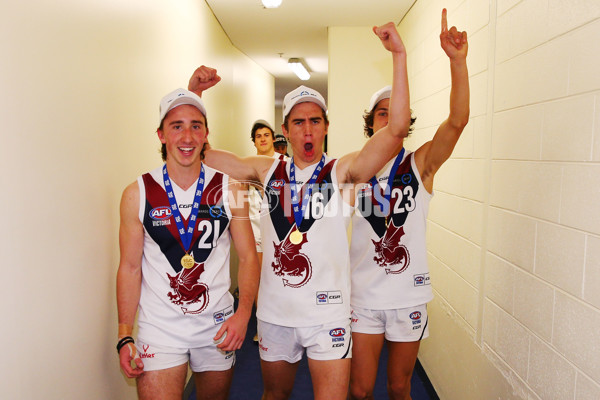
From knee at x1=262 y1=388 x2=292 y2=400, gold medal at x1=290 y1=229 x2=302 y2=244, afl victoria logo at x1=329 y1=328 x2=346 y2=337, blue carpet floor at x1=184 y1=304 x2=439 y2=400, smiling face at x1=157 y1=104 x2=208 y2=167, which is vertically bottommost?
blue carpet floor at x1=184 y1=304 x2=439 y2=400

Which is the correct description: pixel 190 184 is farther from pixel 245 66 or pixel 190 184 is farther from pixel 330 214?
pixel 245 66

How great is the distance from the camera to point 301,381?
11.8 feet

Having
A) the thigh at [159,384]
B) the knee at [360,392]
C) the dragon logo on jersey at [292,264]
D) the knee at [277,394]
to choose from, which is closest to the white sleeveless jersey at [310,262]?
the dragon logo on jersey at [292,264]

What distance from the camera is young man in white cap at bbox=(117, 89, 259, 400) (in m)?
1.93

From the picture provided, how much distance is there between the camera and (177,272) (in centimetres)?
195

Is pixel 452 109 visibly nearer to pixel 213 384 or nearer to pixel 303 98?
pixel 303 98

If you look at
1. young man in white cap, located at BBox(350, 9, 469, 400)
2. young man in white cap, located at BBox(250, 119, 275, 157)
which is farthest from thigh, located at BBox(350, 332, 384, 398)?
young man in white cap, located at BBox(250, 119, 275, 157)

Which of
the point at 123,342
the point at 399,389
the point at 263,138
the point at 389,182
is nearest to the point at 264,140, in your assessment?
the point at 263,138

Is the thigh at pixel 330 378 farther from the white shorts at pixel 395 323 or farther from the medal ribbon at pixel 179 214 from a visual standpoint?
the medal ribbon at pixel 179 214

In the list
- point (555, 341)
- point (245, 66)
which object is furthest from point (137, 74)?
point (245, 66)

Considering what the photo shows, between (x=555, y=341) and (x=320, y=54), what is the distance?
630cm

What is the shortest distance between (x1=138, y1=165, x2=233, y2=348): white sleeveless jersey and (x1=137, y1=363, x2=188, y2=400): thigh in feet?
0.38

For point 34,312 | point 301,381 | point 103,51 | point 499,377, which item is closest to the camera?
point 34,312

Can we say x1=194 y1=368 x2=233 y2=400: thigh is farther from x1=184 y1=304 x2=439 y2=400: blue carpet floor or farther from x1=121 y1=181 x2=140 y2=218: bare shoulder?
x1=184 y1=304 x2=439 y2=400: blue carpet floor
